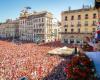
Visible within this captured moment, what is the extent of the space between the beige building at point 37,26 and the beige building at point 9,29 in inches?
511

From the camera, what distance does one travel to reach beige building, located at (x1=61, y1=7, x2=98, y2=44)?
62562 mm

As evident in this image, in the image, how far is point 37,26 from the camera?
88312mm

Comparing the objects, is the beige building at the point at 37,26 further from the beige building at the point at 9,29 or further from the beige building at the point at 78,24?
the beige building at the point at 78,24

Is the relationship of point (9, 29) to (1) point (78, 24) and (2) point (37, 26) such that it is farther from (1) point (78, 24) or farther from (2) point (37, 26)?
(1) point (78, 24)

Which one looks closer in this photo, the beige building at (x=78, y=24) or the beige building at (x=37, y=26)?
the beige building at (x=78, y=24)

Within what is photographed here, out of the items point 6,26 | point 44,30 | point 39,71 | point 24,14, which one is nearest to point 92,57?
point 39,71

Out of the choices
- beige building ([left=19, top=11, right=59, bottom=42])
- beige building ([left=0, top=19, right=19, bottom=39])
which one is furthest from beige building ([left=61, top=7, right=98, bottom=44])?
beige building ([left=0, top=19, right=19, bottom=39])

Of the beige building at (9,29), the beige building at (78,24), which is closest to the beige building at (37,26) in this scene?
the beige building at (9,29)

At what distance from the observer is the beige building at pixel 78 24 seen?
6256 centimetres

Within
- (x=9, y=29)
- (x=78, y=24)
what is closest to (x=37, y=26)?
(x=78, y=24)

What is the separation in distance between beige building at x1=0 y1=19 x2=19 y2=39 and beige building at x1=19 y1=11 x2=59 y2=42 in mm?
12988

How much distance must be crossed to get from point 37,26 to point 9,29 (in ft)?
116

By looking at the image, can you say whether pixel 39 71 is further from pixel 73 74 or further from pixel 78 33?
pixel 78 33

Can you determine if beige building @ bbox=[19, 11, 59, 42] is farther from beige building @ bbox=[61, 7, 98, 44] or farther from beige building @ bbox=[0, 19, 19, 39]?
beige building @ bbox=[61, 7, 98, 44]
